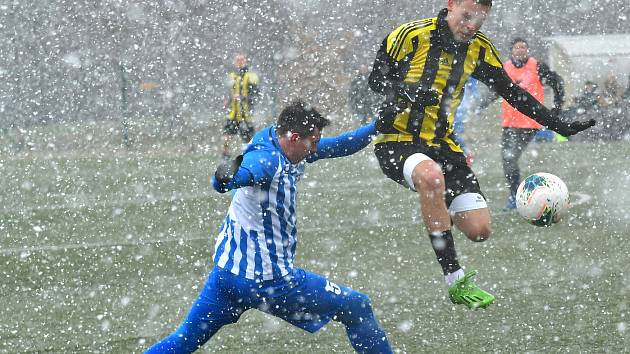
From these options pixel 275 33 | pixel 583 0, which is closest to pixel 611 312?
pixel 275 33

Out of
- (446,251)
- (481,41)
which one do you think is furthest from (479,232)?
(481,41)

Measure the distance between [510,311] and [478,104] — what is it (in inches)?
205

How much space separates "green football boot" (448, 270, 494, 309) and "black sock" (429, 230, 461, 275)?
0.41 ft

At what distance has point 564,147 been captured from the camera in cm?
1877

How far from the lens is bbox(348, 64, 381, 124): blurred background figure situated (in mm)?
22656

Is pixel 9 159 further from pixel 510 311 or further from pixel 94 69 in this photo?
pixel 510 311

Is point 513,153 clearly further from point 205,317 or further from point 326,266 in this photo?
point 205,317

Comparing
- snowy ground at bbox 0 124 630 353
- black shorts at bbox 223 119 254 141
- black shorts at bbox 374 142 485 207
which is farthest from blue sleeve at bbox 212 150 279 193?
black shorts at bbox 223 119 254 141

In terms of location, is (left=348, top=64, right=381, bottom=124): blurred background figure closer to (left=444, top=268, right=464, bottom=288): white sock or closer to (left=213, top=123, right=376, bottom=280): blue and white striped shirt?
(left=444, top=268, right=464, bottom=288): white sock

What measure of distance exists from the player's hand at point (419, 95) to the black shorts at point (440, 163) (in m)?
0.24

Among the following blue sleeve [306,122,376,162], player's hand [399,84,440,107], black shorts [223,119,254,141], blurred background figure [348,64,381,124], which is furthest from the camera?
blurred background figure [348,64,381,124]

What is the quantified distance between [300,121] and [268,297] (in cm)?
77

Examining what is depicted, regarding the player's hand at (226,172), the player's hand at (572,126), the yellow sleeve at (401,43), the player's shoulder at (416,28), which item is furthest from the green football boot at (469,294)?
the player's hand at (226,172)

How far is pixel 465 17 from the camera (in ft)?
18.2
